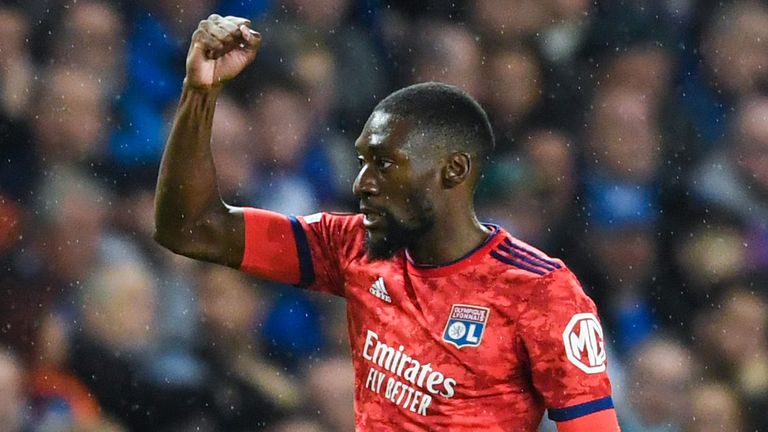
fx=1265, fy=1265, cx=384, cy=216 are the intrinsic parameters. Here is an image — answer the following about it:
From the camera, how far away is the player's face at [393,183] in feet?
8.49

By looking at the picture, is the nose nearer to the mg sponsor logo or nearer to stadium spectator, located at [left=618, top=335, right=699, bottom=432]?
the mg sponsor logo

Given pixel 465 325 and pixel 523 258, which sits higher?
pixel 523 258

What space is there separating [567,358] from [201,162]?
848 millimetres

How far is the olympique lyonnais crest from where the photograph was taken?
2.56 meters

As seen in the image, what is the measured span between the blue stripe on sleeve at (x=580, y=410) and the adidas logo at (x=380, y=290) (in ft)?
1.43

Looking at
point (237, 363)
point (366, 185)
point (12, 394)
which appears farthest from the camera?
point (237, 363)

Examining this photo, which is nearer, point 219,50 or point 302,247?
point 219,50

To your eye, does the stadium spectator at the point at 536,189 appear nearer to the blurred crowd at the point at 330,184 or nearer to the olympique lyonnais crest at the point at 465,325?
the blurred crowd at the point at 330,184

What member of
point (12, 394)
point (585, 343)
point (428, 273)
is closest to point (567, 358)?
point (585, 343)

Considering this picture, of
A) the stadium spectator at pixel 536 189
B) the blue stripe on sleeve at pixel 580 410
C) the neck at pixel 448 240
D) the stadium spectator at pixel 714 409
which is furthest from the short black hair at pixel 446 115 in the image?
the stadium spectator at pixel 714 409

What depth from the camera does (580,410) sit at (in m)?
2.48

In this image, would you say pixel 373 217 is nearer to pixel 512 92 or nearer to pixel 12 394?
pixel 12 394

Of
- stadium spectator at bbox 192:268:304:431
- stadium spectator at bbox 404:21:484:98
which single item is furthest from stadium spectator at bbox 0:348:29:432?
stadium spectator at bbox 404:21:484:98

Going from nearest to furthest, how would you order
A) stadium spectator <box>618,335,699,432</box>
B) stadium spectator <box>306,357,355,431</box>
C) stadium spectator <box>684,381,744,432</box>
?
stadium spectator <box>306,357,355,431</box>, stadium spectator <box>618,335,699,432</box>, stadium spectator <box>684,381,744,432</box>
